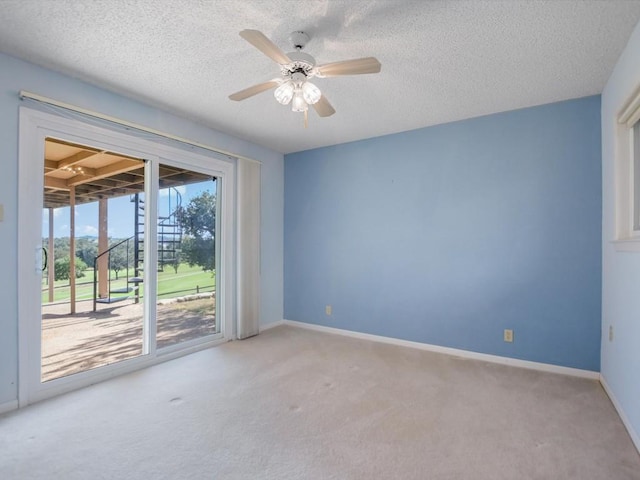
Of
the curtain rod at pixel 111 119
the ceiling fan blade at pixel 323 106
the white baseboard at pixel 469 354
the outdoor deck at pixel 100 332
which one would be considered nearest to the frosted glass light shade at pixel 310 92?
the ceiling fan blade at pixel 323 106

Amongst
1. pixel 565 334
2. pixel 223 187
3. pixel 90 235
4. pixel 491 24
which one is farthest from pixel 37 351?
pixel 565 334

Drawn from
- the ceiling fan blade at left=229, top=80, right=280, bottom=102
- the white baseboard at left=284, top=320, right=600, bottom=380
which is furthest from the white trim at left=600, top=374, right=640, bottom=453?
the ceiling fan blade at left=229, top=80, right=280, bottom=102

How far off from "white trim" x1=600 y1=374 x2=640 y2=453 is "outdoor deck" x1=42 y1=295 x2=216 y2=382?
3726 mm

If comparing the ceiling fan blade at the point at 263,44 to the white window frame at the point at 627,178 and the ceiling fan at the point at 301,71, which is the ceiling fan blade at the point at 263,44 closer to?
the ceiling fan at the point at 301,71

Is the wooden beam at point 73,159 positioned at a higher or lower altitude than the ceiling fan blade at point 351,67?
lower

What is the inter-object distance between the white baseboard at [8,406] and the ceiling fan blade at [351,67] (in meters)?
3.08

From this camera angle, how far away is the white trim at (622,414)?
74.0 inches

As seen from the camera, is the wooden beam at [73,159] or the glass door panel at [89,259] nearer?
the glass door panel at [89,259]

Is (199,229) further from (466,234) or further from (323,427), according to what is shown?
(466,234)

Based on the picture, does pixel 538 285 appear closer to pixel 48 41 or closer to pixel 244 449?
pixel 244 449

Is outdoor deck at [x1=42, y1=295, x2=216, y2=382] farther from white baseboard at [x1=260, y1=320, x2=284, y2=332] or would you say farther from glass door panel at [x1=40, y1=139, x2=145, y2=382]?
white baseboard at [x1=260, y1=320, x2=284, y2=332]

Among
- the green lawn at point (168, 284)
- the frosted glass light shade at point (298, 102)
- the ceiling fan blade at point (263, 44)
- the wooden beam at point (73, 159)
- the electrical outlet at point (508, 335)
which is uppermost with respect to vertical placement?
the ceiling fan blade at point (263, 44)

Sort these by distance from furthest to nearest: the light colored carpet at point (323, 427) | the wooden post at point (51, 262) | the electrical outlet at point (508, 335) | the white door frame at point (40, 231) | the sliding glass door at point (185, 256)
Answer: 1. the sliding glass door at point (185, 256)
2. the electrical outlet at point (508, 335)
3. the wooden post at point (51, 262)
4. the white door frame at point (40, 231)
5. the light colored carpet at point (323, 427)

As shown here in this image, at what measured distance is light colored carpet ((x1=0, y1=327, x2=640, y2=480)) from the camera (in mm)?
1724
